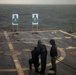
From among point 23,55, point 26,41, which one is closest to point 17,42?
point 26,41

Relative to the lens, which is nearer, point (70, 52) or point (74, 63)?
point (74, 63)

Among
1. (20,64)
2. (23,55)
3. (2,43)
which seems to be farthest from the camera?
(2,43)

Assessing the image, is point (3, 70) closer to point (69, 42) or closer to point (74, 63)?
point (74, 63)

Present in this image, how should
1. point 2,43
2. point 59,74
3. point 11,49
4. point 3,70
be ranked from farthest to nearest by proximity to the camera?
1. point 2,43
2. point 11,49
3. point 3,70
4. point 59,74

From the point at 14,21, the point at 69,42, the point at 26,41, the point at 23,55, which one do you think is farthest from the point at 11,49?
the point at 14,21

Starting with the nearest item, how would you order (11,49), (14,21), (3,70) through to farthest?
(3,70)
(11,49)
(14,21)

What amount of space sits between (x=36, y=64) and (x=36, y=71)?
1.73 ft

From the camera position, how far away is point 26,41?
30438 millimetres

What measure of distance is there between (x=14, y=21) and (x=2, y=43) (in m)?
13.0

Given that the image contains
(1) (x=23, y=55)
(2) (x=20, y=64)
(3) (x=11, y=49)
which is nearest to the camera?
(2) (x=20, y=64)

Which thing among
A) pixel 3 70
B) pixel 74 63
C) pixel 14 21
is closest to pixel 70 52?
pixel 74 63

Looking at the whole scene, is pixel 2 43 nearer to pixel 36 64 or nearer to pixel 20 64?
pixel 20 64

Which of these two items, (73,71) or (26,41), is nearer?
(73,71)

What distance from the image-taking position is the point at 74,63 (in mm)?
20188
